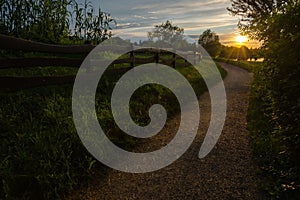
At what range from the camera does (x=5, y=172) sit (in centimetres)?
329

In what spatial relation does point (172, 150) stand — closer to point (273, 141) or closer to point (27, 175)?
point (273, 141)

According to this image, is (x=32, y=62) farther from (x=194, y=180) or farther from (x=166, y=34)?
(x=166, y=34)

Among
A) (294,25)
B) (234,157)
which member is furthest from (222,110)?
(294,25)

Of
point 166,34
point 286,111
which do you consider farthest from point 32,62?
point 166,34

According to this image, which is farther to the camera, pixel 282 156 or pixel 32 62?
pixel 32 62

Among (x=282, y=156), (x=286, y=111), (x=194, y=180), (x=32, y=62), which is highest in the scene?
(x=32, y=62)

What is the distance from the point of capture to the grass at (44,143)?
3338 mm

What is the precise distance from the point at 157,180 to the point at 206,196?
78 centimetres

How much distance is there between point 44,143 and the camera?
12.9 ft

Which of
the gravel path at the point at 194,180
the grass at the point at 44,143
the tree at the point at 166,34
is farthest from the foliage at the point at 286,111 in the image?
the tree at the point at 166,34

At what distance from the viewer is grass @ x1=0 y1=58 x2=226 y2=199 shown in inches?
131

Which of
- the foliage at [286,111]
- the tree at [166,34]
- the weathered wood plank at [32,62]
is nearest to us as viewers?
the foliage at [286,111]

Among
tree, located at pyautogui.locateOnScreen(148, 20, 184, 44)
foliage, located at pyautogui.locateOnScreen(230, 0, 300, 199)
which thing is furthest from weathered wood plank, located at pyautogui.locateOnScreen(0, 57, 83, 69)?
tree, located at pyautogui.locateOnScreen(148, 20, 184, 44)

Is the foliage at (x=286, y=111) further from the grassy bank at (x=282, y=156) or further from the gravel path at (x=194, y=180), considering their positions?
the gravel path at (x=194, y=180)
